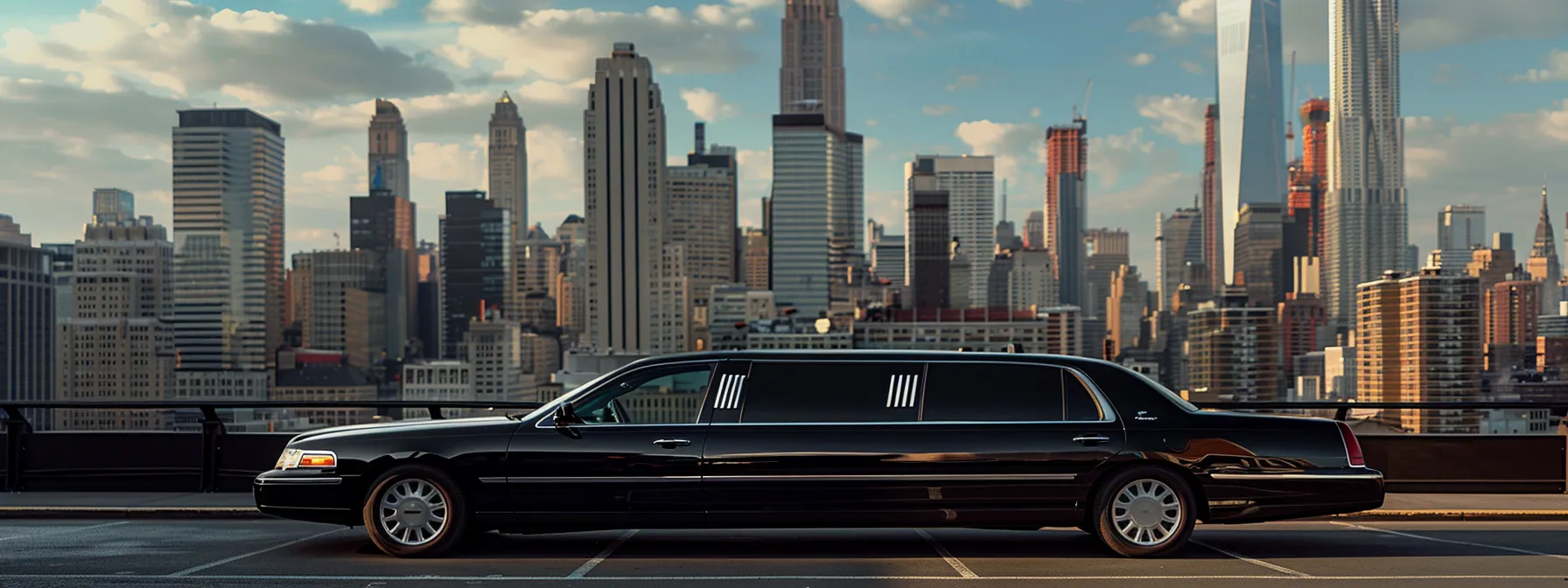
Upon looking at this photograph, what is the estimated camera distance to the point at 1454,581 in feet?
31.5

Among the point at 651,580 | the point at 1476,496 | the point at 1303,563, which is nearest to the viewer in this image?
the point at 651,580

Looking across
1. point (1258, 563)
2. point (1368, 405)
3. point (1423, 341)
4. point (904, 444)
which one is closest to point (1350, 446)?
point (1258, 563)

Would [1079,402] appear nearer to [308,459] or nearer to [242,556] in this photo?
[308,459]

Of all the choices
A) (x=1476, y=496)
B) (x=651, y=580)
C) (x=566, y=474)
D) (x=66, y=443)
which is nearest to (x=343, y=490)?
(x=566, y=474)

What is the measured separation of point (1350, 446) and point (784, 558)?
4.07 m

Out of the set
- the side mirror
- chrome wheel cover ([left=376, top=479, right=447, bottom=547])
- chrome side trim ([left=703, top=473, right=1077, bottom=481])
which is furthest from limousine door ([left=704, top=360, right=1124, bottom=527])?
chrome wheel cover ([left=376, top=479, right=447, bottom=547])

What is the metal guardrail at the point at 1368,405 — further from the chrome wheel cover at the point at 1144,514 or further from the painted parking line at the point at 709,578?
the painted parking line at the point at 709,578

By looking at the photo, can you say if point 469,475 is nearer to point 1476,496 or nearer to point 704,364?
point 704,364

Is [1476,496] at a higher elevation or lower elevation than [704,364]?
lower

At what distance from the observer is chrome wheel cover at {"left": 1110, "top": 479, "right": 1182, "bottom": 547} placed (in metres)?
10.6

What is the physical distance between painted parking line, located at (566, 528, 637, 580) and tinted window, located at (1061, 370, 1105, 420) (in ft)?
11.1

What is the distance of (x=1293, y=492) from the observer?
10664mm

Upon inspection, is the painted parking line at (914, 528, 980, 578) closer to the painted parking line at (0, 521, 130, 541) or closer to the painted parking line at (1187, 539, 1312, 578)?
the painted parking line at (1187, 539, 1312, 578)

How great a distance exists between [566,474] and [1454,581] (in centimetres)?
578
